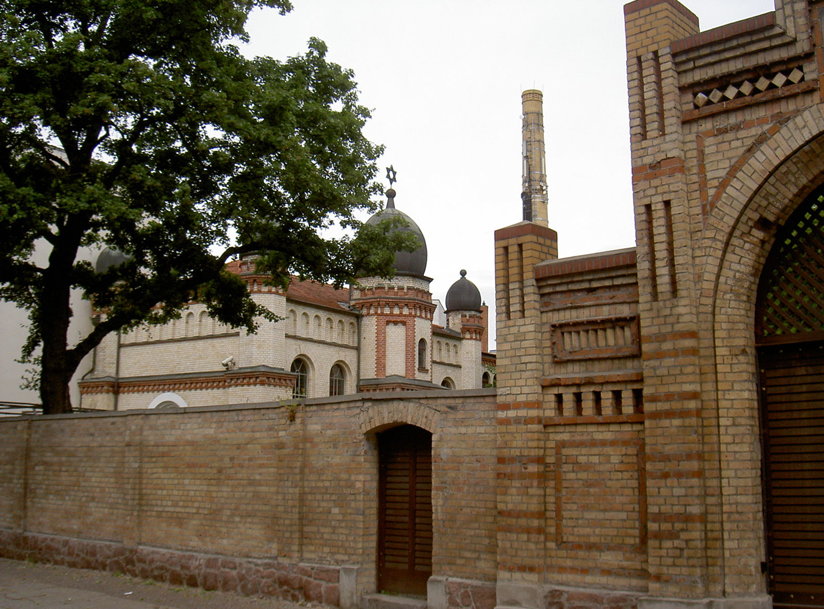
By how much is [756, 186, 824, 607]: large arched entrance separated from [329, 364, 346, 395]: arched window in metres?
25.9

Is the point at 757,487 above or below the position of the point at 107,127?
below

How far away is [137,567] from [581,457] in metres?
7.69

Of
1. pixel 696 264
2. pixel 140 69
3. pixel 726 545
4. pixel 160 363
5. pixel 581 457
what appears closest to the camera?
pixel 726 545

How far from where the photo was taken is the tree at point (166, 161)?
14000 mm

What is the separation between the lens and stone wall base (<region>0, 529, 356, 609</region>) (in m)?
10.6

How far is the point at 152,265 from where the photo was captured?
16953 mm

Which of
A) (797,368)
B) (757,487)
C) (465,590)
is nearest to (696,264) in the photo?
(797,368)

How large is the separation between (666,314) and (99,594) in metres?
8.87

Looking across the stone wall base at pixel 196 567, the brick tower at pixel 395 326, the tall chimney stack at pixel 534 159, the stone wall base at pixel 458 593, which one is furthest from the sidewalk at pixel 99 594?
the tall chimney stack at pixel 534 159

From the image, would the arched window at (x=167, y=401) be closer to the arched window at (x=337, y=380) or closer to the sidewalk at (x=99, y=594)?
the arched window at (x=337, y=380)

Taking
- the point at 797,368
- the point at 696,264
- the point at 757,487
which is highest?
the point at 696,264

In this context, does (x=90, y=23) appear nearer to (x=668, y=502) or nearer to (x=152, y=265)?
(x=152, y=265)

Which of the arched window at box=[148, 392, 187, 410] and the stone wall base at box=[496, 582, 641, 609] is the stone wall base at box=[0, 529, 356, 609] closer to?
the stone wall base at box=[496, 582, 641, 609]

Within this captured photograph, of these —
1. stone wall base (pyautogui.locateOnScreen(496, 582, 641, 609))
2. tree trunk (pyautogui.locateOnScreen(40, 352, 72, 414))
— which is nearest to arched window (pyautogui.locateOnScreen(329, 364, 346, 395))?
tree trunk (pyautogui.locateOnScreen(40, 352, 72, 414))
